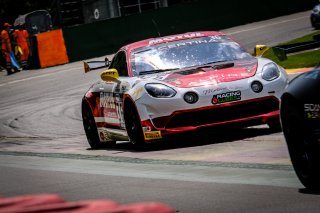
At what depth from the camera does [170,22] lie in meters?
41.4

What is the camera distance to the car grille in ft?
38.1

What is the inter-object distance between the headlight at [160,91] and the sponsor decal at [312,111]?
4776mm

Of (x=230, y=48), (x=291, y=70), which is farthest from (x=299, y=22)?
(x=230, y=48)

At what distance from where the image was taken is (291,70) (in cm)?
2133

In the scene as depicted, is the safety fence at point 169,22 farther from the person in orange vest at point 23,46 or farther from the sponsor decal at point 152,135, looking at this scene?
the sponsor decal at point 152,135

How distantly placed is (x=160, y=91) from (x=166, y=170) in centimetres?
210

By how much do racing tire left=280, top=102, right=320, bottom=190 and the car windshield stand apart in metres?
5.19

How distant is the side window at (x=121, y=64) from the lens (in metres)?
13.0

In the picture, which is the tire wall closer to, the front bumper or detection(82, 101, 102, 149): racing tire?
detection(82, 101, 102, 149): racing tire

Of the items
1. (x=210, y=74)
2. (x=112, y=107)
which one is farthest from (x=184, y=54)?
(x=112, y=107)

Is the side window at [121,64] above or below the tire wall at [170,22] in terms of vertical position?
above

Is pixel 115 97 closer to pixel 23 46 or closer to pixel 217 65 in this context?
pixel 217 65

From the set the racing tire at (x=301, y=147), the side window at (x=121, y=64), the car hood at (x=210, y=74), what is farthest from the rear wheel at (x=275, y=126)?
the racing tire at (x=301, y=147)

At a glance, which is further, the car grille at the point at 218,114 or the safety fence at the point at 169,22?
the safety fence at the point at 169,22
